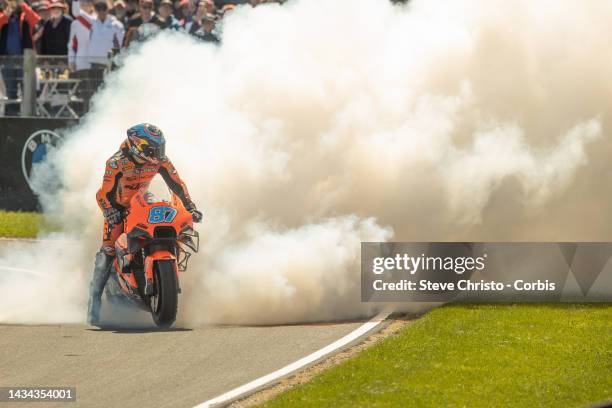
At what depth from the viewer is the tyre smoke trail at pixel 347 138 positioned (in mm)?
13102

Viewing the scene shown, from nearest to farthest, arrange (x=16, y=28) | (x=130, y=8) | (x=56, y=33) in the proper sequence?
(x=56, y=33)
(x=130, y=8)
(x=16, y=28)

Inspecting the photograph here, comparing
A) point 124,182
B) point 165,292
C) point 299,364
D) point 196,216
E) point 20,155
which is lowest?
point 299,364

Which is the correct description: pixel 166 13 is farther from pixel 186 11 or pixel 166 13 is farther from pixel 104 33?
pixel 104 33

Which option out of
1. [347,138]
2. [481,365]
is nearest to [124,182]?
[347,138]

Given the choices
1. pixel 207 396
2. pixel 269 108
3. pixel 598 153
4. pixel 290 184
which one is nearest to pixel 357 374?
pixel 207 396

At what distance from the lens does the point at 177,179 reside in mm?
12375

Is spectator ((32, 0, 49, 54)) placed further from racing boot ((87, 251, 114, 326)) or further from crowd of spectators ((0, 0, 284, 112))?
racing boot ((87, 251, 114, 326))

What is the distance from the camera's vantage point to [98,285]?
12.5m

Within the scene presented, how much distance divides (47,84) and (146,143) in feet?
33.2

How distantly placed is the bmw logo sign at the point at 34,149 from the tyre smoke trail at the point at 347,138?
6123 mm

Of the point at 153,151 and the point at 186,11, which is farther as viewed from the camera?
the point at 186,11

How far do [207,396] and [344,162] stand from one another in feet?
18.0

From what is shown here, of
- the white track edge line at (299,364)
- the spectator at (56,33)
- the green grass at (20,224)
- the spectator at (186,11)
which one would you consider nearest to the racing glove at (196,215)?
the white track edge line at (299,364)

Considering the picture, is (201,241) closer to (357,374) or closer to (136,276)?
(136,276)
